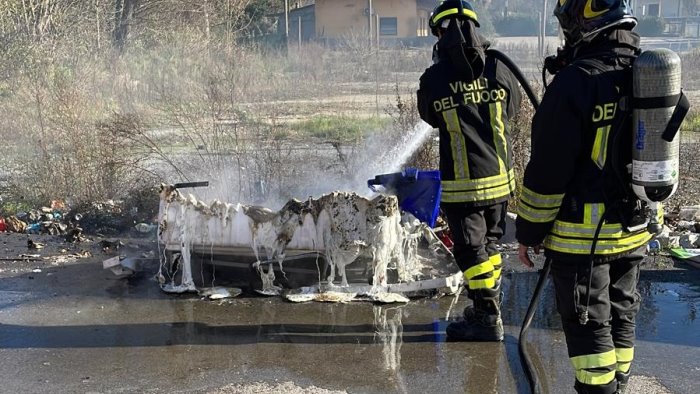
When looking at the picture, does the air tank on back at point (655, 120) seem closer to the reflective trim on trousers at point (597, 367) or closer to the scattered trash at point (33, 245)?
the reflective trim on trousers at point (597, 367)

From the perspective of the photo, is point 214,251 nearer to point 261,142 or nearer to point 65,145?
point 261,142

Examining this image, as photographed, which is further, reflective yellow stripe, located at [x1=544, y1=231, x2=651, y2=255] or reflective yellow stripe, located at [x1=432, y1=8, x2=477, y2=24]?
reflective yellow stripe, located at [x1=432, y1=8, x2=477, y2=24]

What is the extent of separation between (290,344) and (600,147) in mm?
2415

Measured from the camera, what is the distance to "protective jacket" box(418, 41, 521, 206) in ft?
14.2

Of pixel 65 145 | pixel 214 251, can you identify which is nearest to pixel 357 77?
pixel 65 145

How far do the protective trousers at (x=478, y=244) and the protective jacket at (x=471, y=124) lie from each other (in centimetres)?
9

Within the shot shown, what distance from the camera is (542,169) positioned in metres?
3.01

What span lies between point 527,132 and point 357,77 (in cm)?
1386

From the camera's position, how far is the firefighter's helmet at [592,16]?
297cm

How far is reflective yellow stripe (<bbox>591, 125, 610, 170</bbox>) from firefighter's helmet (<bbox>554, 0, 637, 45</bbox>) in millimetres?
399

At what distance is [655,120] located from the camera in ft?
9.38

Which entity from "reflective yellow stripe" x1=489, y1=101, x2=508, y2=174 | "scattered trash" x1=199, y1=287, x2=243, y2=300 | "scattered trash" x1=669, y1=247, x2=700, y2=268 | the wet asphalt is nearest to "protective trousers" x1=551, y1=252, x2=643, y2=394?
the wet asphalt

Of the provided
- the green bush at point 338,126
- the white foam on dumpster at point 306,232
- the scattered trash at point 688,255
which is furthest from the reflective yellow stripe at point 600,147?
the green bush at point 338,126

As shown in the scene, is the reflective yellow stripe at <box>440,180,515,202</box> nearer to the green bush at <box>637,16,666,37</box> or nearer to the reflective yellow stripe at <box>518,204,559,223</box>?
the reflective yellow stripe at <box>518,204,559,223</box>
